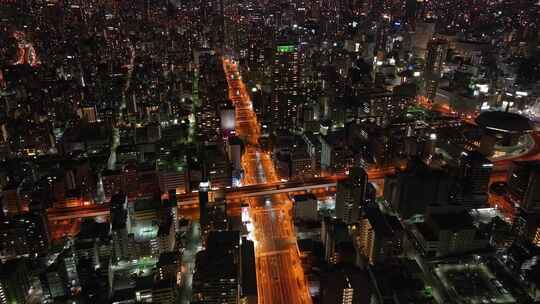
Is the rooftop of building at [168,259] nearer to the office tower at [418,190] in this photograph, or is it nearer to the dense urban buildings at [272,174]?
the dense urban buildings at [272,174]

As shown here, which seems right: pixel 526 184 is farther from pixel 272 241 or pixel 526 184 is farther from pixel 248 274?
pixel 248 274

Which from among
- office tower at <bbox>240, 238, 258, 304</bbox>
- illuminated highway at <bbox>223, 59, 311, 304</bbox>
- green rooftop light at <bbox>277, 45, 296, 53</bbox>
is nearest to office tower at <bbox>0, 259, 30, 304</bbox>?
office tower at <bbox>240, 238, 258, 304</bbox>

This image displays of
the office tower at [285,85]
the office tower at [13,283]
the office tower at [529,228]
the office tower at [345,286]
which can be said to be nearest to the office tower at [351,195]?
the office tower at [345,286]

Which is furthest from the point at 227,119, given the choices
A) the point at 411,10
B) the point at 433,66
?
the point at 411,10

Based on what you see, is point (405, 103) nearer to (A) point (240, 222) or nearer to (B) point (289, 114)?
(B) point (289, 114)

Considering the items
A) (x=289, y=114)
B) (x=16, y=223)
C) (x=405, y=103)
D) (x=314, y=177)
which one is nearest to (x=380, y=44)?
(x=405, y=103)
